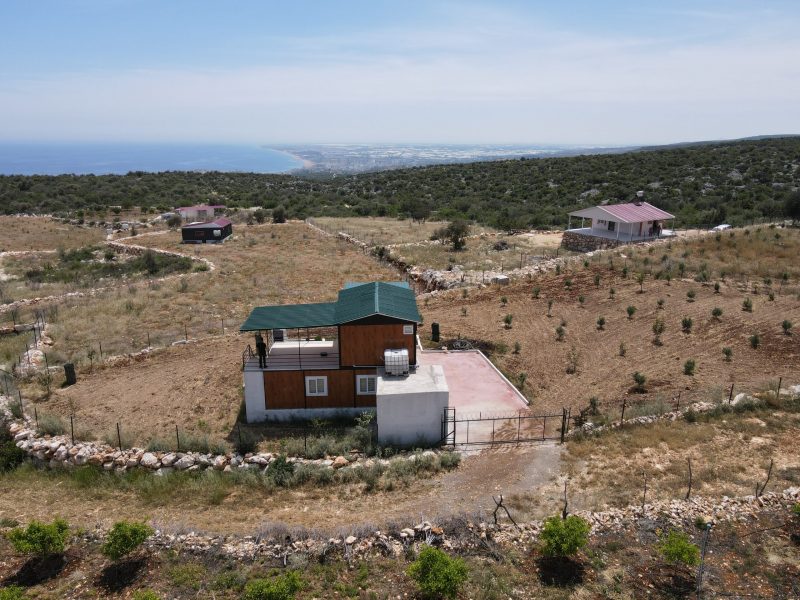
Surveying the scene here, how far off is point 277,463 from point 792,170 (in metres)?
69.9

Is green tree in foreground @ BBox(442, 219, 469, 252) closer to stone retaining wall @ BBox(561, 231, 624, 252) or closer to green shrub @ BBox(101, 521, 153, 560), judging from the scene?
stone retaining wall @ BBox(561, 231, 624, 252)

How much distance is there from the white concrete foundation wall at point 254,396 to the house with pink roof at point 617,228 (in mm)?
28522

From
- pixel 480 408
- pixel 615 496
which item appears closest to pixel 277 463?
pixel 480 408

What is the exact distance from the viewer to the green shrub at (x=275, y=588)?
9188mm

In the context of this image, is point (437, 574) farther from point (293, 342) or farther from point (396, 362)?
point (293, 342)

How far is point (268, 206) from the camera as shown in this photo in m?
66.2

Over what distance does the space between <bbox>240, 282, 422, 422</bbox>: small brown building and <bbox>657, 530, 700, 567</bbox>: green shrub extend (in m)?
8.60

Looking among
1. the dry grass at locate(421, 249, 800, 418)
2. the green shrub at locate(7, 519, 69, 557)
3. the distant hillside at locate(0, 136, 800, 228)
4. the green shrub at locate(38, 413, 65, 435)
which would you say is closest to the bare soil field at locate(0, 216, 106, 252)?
the distant hillside at locate(0, 136, 800, 228)

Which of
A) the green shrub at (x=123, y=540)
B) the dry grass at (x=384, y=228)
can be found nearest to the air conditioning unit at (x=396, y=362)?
the green shrub at (x=123, y=540)

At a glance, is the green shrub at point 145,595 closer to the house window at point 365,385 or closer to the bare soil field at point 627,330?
the house window at point 365,385

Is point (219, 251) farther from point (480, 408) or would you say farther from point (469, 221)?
point (480, 408)

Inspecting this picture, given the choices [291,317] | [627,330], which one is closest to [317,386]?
[291,317]

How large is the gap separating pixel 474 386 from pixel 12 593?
1324 centimetres

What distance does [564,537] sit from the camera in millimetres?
10266
